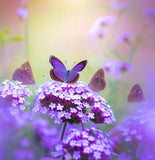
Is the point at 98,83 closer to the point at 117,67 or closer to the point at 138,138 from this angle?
the point at 138,138

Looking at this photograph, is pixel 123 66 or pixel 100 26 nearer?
pixel 123 66

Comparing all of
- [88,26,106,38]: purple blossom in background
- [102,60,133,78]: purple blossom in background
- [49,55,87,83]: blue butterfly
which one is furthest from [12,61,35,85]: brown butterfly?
[88,26,106,38]: purple blossom in background

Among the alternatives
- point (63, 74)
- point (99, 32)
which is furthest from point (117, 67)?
point (63, 74)

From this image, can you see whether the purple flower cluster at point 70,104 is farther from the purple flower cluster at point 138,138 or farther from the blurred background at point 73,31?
the blurred background at point 73,31

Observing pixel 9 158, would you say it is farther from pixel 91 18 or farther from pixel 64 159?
pixel 91 18

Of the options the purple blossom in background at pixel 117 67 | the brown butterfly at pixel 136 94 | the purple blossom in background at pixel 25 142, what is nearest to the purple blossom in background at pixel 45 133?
the purple blossom in background at pixel 25 142
